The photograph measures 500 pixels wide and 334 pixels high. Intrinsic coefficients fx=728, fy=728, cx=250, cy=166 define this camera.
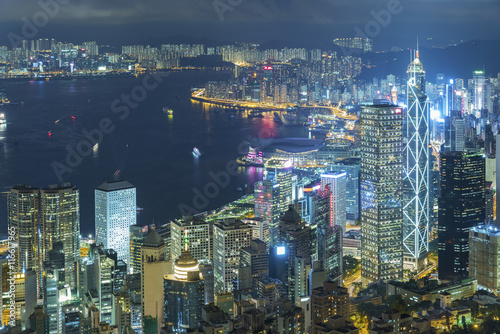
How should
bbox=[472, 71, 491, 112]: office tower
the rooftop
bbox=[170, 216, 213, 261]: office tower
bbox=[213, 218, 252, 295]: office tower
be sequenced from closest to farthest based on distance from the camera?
bbox=[213, 218, 252, 295]: office tower < bbox=[170, 216, 213, 261]: office tower < the rooftop < bbox=[472, 71, 491, 112]: office tower

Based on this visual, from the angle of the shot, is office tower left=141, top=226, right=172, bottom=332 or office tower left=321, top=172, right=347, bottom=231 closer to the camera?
office tower left=141, top=226, right=172, bottom=332

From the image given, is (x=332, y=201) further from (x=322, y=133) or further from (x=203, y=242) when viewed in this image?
(x=322, y=133)

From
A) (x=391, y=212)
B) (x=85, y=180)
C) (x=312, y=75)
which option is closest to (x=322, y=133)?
(x=312, y=75)

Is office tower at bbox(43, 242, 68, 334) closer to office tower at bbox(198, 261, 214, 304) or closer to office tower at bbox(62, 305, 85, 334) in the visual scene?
office tower at bbox(62, 305, 85, 334)

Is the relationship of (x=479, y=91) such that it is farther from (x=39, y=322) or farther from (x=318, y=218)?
(x=39, y=322)

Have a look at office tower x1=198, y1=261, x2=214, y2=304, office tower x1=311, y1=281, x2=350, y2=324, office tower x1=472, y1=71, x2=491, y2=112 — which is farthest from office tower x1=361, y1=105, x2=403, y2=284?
office tower x1=472, y1=71, x2=491, y2=112

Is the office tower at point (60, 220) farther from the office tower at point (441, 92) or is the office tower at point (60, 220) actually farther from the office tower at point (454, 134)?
the office tower at point (441, 92)
